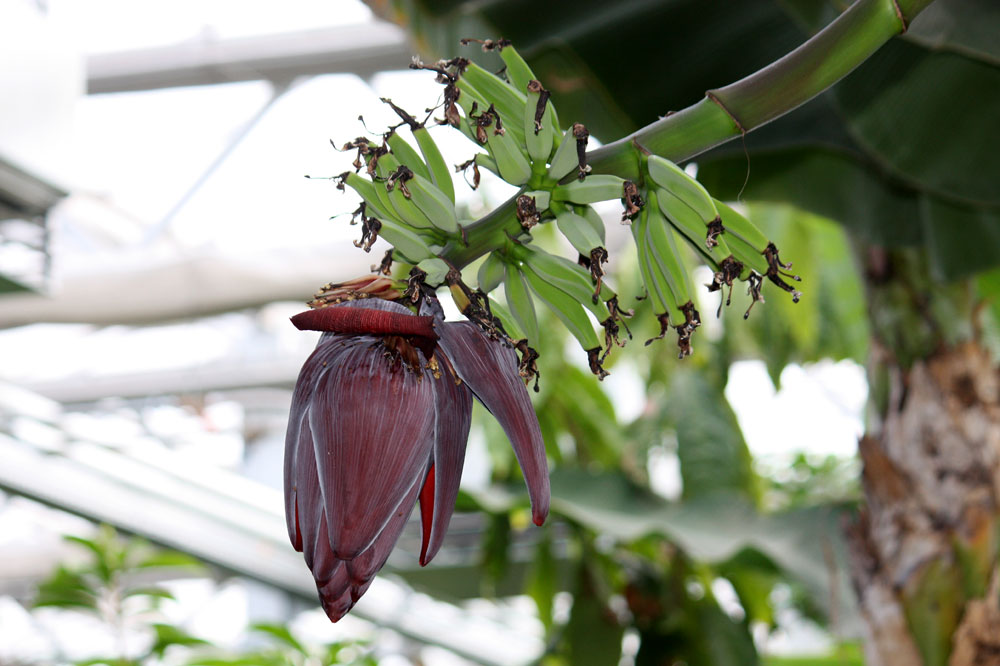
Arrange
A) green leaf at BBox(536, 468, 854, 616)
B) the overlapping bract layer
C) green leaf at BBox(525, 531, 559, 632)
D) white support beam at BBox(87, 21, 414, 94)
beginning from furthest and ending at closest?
white support beam at BBox(87, 21, 414, 94) → green leaf at BBox(525, 531, 559, 632) → green leaf at BBox(536, 468, 854, 616) → the overlapping bract layer

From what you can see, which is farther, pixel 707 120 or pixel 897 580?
pixel 897 580

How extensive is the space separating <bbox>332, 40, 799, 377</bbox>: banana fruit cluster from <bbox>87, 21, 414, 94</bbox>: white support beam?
243cm

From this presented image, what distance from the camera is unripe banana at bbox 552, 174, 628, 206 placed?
0.48 m

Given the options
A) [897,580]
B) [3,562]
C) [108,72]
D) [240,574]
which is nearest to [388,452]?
[897,580]

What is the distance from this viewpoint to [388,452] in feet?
1.36

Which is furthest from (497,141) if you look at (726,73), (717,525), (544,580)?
(544,580)

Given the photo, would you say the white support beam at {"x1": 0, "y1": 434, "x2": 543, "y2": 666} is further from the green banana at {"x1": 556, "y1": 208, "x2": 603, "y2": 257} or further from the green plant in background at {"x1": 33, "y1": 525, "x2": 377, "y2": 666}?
the green banana at {"x1": 556, "y1": 208, "x2": 603, "y2": 257}

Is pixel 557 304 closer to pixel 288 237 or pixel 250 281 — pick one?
pixel 250 281

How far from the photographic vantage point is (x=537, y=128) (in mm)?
486

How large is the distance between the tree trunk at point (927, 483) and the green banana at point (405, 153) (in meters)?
1.11

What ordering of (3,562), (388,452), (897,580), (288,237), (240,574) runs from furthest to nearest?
(3,562), (288,237), (240,574), (897,580), (388,452)

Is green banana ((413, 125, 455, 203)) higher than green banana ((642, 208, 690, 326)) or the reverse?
higher

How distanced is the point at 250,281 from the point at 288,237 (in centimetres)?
68

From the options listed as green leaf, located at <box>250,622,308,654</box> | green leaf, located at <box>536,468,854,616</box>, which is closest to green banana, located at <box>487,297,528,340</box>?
green leaf, located at <box>536,468,854,616</box>
